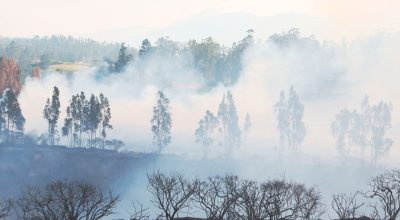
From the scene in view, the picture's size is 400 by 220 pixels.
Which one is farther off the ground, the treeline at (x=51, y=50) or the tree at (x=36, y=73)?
the treeline at (x=51, y=50)

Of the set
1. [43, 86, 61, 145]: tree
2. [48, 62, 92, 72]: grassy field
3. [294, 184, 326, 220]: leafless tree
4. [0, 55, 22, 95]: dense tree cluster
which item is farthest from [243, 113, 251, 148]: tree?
[0, 55, 22, 95]: dense tree cluster

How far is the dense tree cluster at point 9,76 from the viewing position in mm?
48713

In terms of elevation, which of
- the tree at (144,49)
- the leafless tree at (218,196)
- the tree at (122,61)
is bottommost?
the leafless tree at (218,196)

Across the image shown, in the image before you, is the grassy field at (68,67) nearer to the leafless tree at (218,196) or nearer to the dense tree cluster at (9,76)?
the dense tree cluster at (9,76)

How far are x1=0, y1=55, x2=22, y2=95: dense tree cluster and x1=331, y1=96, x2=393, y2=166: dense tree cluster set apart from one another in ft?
147

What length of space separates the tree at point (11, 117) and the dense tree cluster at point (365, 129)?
4108 centimetres

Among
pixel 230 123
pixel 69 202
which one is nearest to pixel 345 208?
pixel 69 202

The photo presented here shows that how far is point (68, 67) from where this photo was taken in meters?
60.3

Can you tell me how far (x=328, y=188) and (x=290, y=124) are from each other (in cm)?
936

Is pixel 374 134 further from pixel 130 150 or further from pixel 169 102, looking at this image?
pixel 130 150

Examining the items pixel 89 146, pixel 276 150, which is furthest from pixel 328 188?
pixel 89 146

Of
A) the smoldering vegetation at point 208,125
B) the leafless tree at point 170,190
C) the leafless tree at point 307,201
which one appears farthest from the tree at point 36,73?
the leafless tree at point 307,201

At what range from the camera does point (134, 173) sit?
44906 mm

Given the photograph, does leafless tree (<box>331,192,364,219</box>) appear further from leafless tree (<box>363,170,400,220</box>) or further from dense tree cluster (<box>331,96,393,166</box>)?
dense tree cluster (<box>331,96,393,166</box>)
